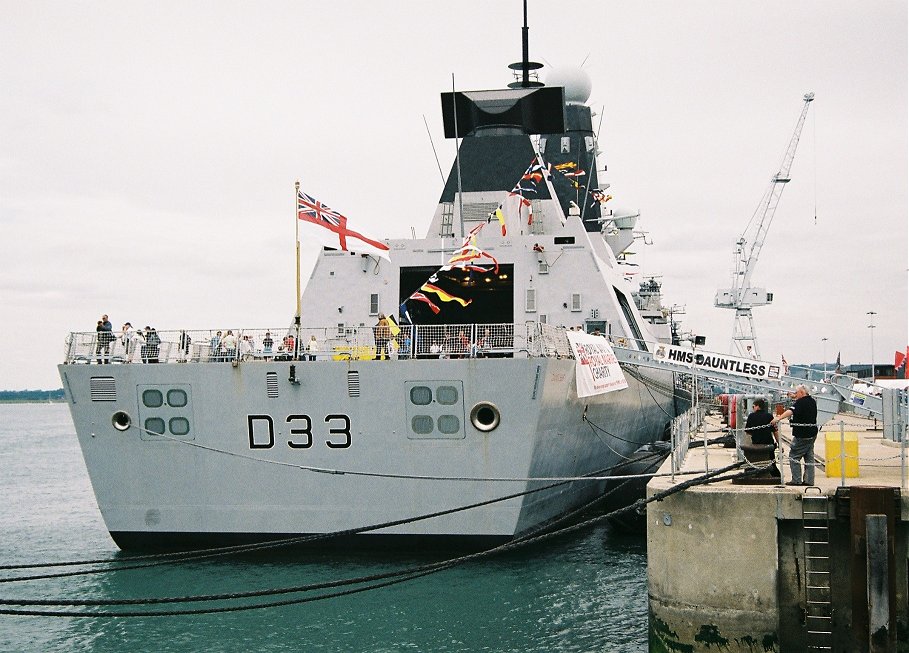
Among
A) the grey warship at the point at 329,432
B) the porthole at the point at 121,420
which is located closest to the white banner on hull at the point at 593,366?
Result: the grey warship at the point at 329,432

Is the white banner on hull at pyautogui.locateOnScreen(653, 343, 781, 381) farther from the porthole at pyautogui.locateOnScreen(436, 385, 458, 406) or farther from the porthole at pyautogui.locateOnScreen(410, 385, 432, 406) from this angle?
the porthole at pyautogui.locateOnScreen(410, 385, 432, 406)

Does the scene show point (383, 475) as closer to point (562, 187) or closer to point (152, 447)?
point (152, 447)

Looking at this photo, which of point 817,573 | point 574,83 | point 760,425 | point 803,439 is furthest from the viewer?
point 574,83

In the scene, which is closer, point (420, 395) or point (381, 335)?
point (420, 395)

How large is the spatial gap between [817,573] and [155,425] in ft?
37.1

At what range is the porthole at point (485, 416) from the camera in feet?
52.5

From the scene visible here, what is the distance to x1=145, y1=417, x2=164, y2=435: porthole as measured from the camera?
17.0 metres

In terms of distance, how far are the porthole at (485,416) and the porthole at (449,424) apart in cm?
26

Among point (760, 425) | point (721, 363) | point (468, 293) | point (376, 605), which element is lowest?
point (376, 605)

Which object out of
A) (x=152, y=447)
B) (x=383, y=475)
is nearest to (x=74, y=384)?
(x=152, y=447)

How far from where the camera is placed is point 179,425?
17.0 metres

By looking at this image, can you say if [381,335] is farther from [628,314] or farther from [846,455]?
[628,314]

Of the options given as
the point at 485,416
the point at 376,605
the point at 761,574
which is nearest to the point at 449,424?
the point at 485,416

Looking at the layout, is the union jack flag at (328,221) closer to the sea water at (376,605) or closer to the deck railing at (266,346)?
the deck railing at (266,346)
